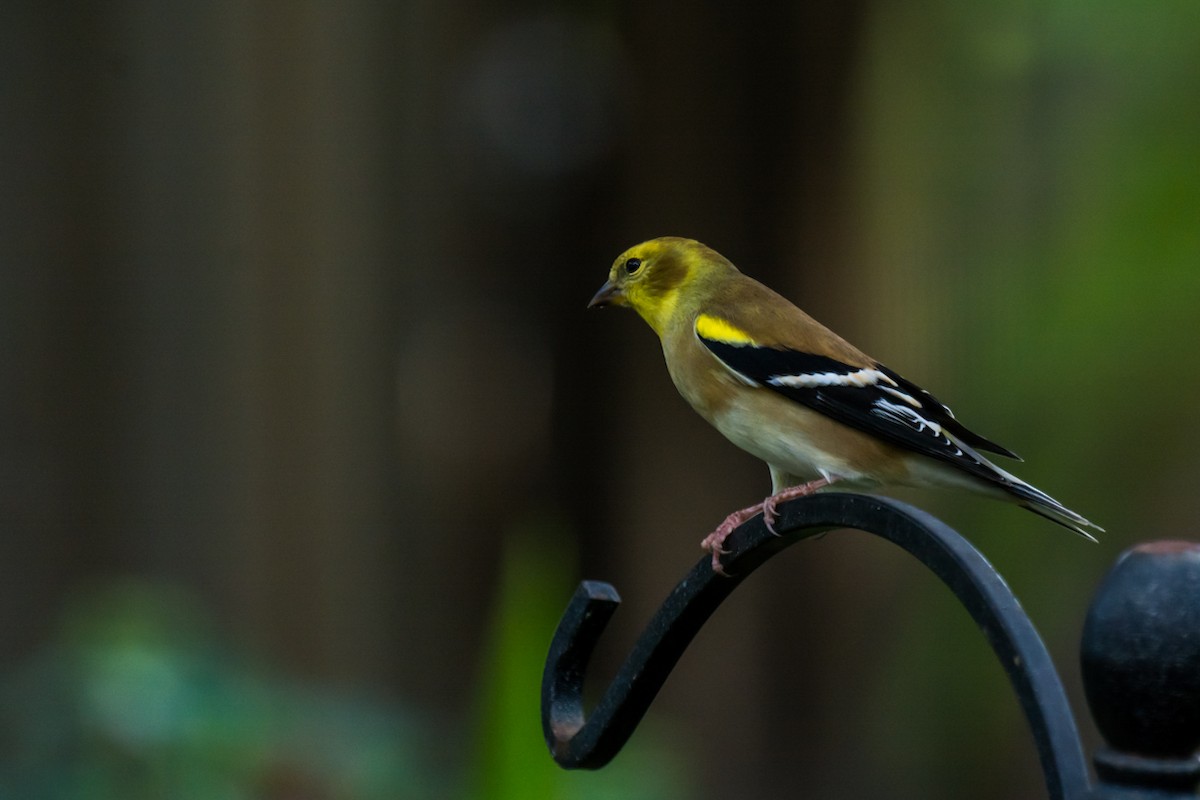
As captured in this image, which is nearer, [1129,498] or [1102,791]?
[1102,791]

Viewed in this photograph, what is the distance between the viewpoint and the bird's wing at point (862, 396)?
2.17 metres

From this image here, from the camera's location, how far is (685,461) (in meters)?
3.68

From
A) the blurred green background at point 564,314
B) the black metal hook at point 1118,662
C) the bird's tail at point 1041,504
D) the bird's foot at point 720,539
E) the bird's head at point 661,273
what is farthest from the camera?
the blurred green background at point 564,314

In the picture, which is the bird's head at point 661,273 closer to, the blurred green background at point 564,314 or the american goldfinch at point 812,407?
the american goldfinch at point 812,407

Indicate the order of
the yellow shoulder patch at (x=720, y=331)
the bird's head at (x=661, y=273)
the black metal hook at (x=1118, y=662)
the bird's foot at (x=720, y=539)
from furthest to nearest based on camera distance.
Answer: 1. the bird's head at (x=661, y=273)
2. the yellow shoulder patch at (x=720, y=331)
3. the bird's foot at (x=720, y=539)
4. the black metal hook at (x=1118, y=662)

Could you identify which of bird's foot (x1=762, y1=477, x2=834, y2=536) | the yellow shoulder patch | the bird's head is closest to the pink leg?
bird's foot (x1=762, y1=477, x2=834, y2=536)

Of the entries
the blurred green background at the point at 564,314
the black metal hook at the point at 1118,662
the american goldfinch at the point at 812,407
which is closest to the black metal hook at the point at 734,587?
the black metal hook at the point at 1118,662

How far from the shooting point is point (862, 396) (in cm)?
230

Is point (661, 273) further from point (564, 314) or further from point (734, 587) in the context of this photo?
point (734, 587)

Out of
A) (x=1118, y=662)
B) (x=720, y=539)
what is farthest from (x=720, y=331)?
(x=1118, y=662)

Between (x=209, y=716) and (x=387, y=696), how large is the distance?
105cm

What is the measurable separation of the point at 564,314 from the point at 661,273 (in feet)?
3.04

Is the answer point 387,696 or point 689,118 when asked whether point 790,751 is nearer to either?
point 387,696

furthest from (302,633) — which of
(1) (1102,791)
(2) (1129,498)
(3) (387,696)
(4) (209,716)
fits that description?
(1) (1102,791)
